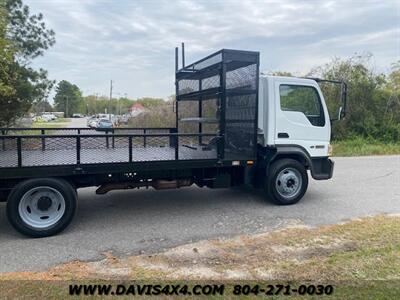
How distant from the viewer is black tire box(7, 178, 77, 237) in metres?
4.33

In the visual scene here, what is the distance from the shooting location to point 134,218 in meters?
5.30

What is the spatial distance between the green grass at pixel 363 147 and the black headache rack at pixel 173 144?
9.03 m

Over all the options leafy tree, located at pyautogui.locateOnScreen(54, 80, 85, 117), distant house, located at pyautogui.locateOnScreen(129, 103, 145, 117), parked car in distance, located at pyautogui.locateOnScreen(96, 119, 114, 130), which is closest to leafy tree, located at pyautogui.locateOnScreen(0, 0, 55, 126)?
parked car in distance, located at pyautogui.locateOnScreen(96, 119, 114, 130)

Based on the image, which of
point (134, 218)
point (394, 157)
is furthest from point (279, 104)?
point (394, 157)

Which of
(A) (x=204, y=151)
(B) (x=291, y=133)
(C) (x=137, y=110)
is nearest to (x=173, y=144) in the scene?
(A) (x=204, y=151)

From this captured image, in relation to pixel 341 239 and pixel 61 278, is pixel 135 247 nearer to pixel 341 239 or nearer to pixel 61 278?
pixel 61 278

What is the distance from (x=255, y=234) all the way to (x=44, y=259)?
2660mm

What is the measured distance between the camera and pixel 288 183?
6074 millimetres

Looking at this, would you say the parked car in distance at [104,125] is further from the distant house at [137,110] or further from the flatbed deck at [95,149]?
the distant house at [137,110]

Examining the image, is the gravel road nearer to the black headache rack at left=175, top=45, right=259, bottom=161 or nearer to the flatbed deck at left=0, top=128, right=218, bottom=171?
the flatbed deck at left=0, top=128, right=218, bottom=171

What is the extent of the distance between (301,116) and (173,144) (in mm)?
2387

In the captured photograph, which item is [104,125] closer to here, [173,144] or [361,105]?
[173,144]

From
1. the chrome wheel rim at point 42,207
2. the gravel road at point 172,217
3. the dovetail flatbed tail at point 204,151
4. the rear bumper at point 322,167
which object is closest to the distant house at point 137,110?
the gravel road at point 172,217

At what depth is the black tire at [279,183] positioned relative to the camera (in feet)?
19.3
